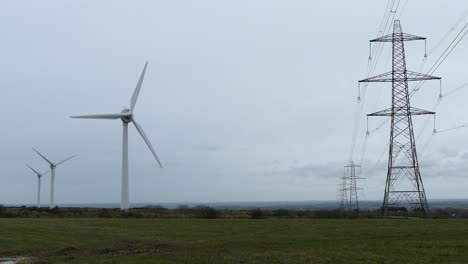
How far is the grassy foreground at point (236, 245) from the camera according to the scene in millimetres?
26109

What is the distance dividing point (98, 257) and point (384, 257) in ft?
46.3

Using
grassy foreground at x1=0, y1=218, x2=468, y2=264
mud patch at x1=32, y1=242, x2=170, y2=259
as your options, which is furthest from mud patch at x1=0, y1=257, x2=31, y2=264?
mud patch at x1=32, y1=242, x2=170, y2=259

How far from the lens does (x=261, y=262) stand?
24.8 m

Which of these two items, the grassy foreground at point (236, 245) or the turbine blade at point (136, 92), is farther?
the turbine blade at point (136, 92)

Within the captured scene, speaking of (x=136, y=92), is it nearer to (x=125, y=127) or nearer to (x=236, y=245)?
(x=125, y=127)

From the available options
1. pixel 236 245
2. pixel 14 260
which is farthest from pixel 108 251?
pixel 236 245

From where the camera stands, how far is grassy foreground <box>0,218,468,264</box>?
26109 mm

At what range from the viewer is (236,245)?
113 feet

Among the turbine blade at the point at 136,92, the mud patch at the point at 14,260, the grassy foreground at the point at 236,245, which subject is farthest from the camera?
the turbine blade at the point at 136,92

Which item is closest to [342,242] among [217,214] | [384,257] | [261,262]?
[384,257]

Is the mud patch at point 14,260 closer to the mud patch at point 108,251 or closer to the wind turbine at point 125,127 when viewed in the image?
the mud patch at point 108,251

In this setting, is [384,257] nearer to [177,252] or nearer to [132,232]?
[177,252]

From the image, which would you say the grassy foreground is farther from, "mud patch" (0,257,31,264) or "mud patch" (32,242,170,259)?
"mud patch" (0,257,31,264)

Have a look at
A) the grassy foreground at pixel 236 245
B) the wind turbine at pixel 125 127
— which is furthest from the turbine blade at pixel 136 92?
the grassy foreground at pixel 236 245
